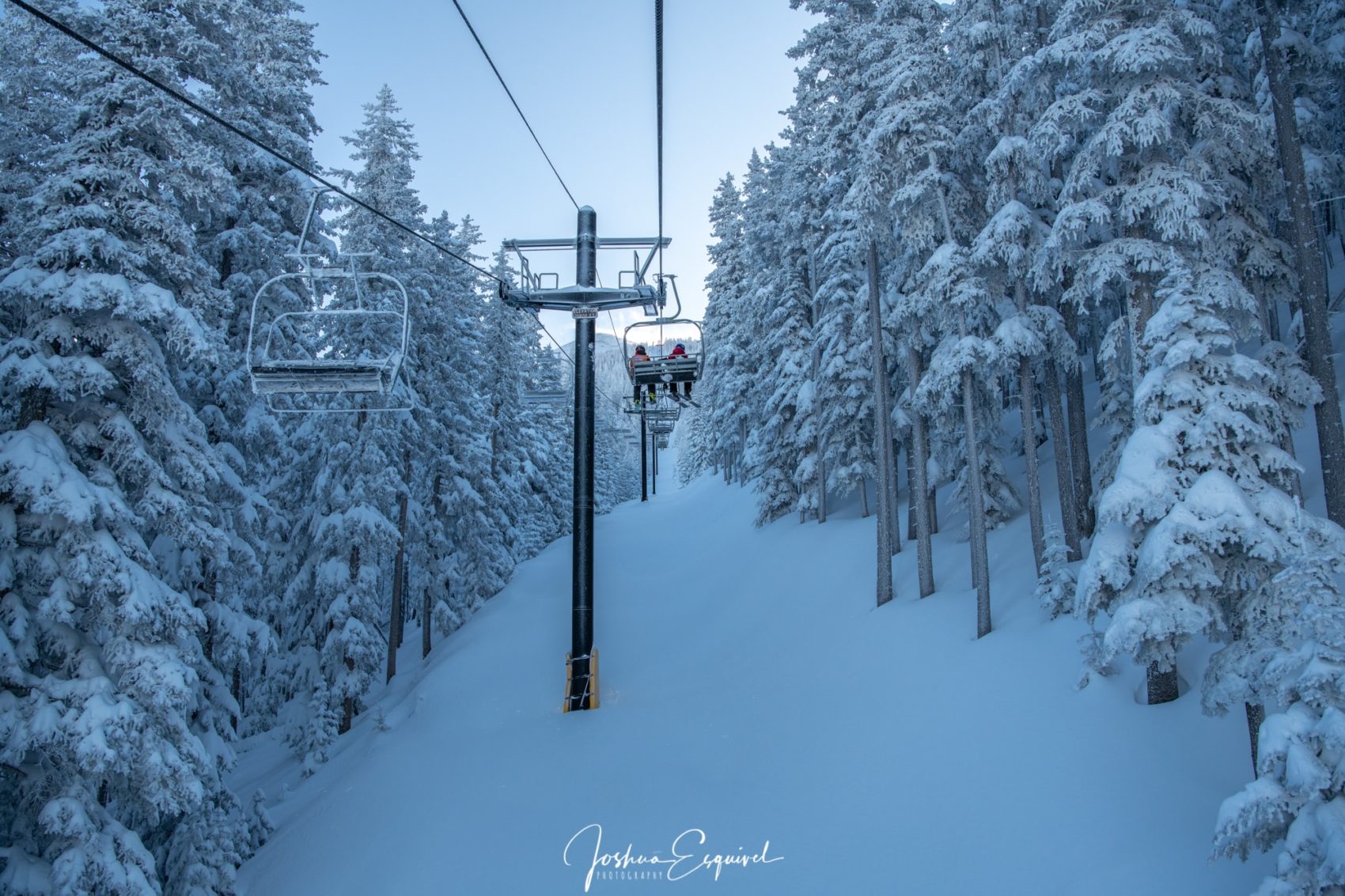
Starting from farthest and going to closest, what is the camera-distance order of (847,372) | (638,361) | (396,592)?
(396,592), (847,372), (638,361)

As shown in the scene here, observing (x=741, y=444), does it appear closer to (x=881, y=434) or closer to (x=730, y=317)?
(x=730, y=317)

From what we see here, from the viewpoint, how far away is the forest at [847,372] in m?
8.08

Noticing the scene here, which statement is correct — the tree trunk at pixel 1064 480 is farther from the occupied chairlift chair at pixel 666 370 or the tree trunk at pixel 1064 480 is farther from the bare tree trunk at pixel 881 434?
the occupied chairlift chair at pixel 666 370

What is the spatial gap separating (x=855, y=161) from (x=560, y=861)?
17.8 metres

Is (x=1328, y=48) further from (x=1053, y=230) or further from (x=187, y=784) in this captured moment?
(x=187, y=784)

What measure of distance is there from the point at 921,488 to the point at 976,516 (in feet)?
11.1

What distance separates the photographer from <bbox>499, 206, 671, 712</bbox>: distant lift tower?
47.8 ft

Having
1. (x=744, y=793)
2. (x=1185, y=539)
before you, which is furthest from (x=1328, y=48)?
(x=744, y=793)

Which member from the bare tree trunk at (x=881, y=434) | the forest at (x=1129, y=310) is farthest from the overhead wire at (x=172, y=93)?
the bare tree trunk at (x=881, y=434)

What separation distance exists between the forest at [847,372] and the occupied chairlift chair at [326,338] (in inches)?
30.7

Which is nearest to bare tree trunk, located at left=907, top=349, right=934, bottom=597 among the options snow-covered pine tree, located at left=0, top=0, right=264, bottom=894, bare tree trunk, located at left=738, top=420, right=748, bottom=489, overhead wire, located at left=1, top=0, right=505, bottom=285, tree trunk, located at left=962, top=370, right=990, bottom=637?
tree trunk, located at left=962, top=370, right=990, bottom=637

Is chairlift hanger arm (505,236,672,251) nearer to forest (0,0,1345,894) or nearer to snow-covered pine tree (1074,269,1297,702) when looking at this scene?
forest (0,0,1345,894)

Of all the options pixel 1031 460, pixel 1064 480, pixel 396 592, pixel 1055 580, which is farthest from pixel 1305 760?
pixel 396 592

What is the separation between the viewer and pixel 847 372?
78.7 ft
